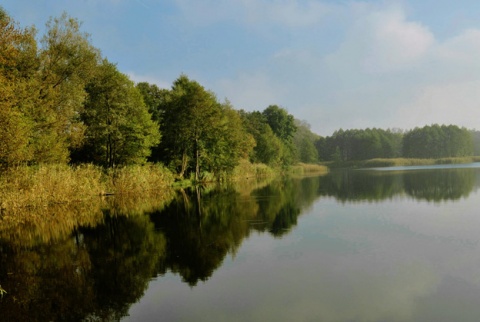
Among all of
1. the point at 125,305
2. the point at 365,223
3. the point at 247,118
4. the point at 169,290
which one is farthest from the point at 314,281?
the point at 247,118

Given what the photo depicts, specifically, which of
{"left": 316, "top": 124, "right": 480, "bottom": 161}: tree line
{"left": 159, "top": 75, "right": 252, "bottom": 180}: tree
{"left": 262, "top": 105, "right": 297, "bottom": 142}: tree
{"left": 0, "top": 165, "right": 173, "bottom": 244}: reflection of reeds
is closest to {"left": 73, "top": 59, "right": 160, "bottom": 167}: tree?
{"left": 0, "top": 165, "right": 173, "bottom": 244}: reflection of reeds

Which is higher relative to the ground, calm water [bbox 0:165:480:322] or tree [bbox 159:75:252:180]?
tree [bbox 159:75:252:180]

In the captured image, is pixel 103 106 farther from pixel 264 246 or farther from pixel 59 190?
pixel 264 246

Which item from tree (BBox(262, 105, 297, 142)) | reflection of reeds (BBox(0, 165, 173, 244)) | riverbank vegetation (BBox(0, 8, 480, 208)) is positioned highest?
→ tree (BBox(262, 105, 297, 142))

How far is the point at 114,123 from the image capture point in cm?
3653

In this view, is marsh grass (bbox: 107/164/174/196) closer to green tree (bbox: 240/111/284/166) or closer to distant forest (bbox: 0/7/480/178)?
distant forest (bbox: 0/7/480/178)

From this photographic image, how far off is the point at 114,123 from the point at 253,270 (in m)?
29.7

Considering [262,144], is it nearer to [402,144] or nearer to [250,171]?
[250,171]

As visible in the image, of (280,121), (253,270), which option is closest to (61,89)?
(253,270)

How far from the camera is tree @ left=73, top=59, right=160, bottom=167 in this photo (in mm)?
35938

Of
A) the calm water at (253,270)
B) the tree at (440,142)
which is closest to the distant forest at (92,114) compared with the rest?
the calm water at (253,270)

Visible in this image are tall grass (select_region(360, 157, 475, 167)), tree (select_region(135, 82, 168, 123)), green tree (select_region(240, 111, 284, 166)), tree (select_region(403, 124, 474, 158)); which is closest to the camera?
tree (select_region(135, 82, 168, 123))

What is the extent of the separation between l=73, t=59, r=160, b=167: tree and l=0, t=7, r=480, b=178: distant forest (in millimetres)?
96

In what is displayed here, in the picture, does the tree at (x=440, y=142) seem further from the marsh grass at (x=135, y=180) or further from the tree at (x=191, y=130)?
the marsh grass at (x=135, y=180)
